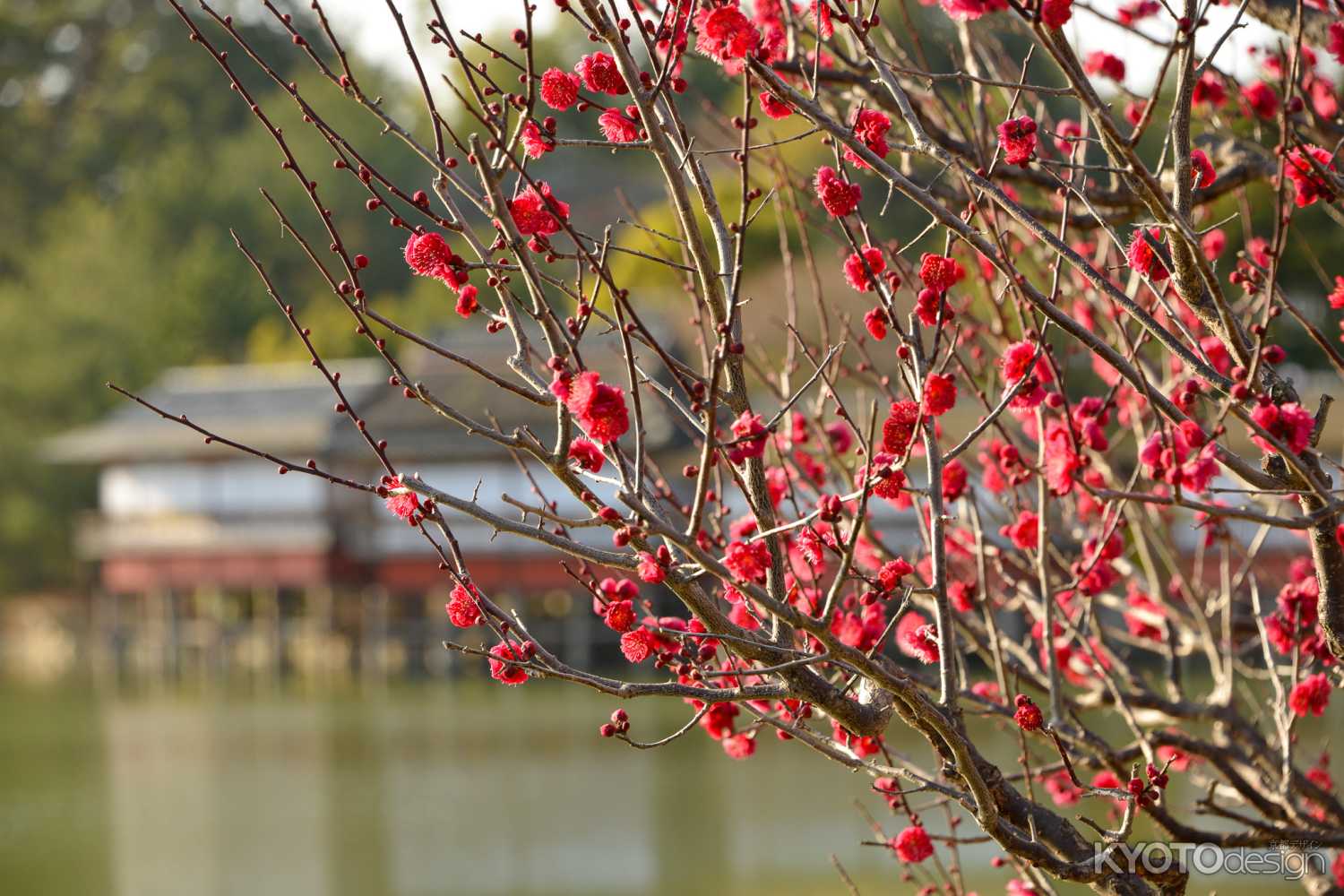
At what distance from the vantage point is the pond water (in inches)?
356

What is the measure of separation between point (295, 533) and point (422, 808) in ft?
23.7

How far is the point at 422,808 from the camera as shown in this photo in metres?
10.9

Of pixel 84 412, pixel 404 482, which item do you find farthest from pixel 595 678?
pixel 84 412

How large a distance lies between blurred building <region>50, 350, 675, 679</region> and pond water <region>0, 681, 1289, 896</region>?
210 centimetres

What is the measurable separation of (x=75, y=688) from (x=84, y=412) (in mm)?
3958

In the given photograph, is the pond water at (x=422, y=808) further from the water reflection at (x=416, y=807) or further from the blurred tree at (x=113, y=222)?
the blurred tree at (x=113, y=222)

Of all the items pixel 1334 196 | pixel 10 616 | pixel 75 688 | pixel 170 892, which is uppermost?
pixel 10 616

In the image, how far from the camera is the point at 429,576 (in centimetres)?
1698

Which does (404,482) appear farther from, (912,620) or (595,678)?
(912,620)

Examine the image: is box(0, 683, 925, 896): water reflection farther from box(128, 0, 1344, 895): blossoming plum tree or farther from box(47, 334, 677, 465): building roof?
box(128, 0, 1344, 895): blossoming plum tree

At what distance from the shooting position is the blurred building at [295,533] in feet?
55.9

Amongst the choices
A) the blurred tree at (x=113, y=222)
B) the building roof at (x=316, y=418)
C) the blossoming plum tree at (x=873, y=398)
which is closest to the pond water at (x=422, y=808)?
the building roof at (x=316, y=418)

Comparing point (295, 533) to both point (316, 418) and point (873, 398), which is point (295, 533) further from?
point (873, 398)

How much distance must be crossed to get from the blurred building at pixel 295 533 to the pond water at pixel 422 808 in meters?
2.10
